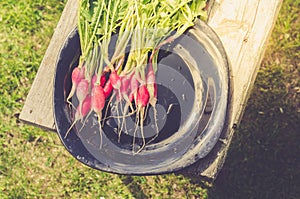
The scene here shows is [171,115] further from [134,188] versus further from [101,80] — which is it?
[134,188]

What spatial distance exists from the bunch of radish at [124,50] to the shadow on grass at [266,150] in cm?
75

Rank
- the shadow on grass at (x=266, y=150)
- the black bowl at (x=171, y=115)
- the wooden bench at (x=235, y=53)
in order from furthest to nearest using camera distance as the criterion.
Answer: the shadow on grass at (x=266, y=150)
the wooden bench at (x=235, y=53)
the black bowl at (x=171, y=115)

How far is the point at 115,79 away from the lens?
4.73ft

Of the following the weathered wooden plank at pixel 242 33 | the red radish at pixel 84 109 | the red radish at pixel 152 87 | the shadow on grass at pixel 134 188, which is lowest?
the shadow on grass at pixel 134 188

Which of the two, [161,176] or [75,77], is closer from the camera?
[75,77]

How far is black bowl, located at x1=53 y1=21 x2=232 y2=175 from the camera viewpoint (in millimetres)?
1386

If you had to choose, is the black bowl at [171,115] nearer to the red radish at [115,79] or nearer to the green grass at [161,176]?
the red radish at [115,79]

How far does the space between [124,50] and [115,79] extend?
0.10m

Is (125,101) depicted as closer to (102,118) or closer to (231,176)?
(102,118)

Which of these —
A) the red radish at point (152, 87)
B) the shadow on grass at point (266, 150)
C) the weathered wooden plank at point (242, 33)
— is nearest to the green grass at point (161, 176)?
the shadow on grass at point (266, 150)

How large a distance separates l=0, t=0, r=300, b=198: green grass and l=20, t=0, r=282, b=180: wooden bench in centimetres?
65

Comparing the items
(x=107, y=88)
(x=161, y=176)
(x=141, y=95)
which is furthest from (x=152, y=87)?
(x=161, y=176)

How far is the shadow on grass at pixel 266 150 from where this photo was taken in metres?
2.09

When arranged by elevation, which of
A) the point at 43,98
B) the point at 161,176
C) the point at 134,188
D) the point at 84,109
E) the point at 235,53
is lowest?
the point at 134,188
